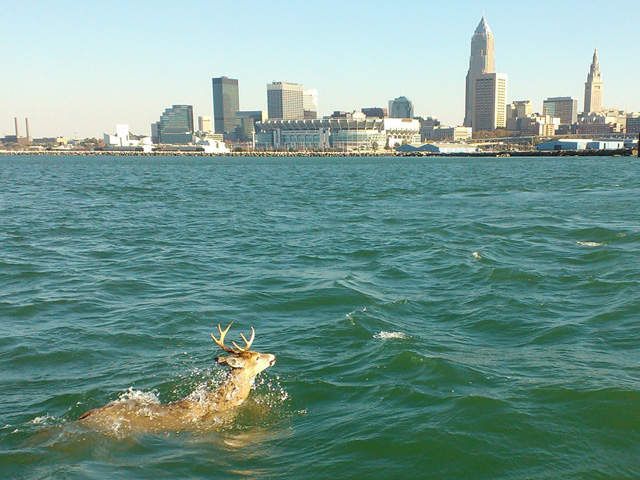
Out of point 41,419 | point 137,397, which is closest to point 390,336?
point 137,397

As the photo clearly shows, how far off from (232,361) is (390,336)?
4.94 meters

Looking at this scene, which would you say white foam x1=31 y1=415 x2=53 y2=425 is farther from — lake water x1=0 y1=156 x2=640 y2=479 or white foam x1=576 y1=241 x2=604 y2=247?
white foam x1=576 y1=241 x2=604 y2=247

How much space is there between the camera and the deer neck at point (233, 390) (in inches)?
420

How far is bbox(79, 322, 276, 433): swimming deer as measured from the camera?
10.0m

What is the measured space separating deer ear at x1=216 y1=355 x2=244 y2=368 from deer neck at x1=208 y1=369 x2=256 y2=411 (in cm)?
17

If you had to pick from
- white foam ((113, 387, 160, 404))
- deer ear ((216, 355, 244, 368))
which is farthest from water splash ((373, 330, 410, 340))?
white foam ((113, 387, 160, 404))

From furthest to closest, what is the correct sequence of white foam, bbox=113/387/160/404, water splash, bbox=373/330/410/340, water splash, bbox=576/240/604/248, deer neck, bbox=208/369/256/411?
water splash, bbox=576/240/604/248 < water splash, bbox=373/330/410/340 < white foam, bbox=113/387/160/404 < deer neck, bbox=208/369/256/411

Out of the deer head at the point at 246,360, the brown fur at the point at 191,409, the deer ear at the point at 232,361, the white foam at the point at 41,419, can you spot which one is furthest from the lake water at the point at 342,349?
the deer ear at the point at 232,361

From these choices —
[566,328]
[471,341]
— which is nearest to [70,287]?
[471,341]

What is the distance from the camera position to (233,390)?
1078cm

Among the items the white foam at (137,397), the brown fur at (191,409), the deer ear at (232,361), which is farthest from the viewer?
the white foam at (137,397)

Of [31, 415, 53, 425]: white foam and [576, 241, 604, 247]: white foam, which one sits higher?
[576, 241, 604, 247]: white foam

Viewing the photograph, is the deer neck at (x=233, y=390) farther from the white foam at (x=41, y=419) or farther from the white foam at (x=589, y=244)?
the white foam at (x=589, y=244)

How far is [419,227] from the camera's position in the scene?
110 ft
